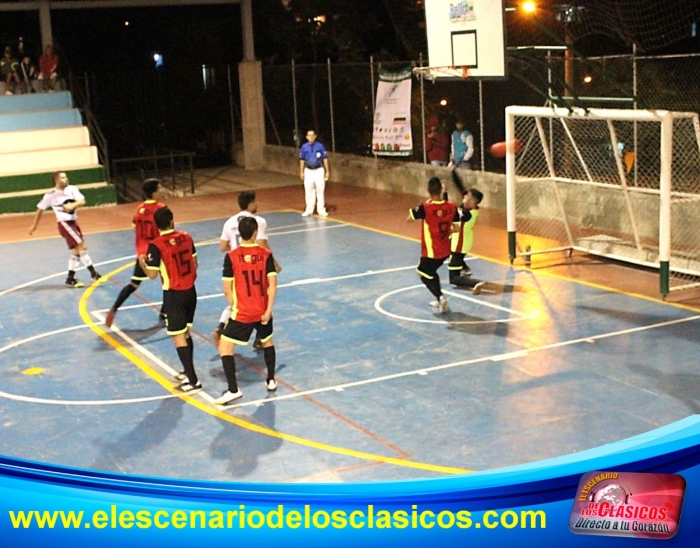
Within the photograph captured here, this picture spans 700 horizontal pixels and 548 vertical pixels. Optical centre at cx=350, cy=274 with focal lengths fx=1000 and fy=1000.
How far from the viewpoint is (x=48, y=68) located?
28.5 m

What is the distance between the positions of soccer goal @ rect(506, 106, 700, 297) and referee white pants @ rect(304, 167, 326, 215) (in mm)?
4085

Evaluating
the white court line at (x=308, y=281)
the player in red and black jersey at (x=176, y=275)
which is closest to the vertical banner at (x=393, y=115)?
the white court line at (x=308, y=281)

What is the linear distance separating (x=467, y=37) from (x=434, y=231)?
11.8 feet

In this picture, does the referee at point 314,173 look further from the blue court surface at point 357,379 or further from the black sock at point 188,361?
the black sock at point 188,361

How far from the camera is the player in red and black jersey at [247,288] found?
9391mm

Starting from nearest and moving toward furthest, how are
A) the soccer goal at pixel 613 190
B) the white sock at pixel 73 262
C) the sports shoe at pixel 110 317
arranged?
the sports shoe at pixel 110 317 < the soccer goal at pixel 613 190 < the white sock at pixel 73 262

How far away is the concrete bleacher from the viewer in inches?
968

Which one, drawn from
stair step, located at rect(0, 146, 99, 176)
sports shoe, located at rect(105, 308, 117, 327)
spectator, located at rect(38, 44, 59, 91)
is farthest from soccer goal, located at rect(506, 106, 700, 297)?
spectator, located at rect(38, 44, 59, 91)

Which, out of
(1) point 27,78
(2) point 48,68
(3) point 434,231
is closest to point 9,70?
(1) point 27,78

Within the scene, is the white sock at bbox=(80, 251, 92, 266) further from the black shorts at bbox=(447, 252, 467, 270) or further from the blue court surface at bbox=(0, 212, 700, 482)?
the black shorts at bbox=(447, 252, 467, 270)

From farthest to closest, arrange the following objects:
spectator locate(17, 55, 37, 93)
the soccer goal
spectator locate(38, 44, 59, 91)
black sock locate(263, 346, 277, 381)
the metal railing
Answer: spectator locate(17, 55, 37, 93) → spectator locate(38, 44, 59, 91) → the metal railing → the soccer goal → black sock locate(263, 346, 277, 381)

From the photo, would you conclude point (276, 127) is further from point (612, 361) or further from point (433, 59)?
point (612, 361)

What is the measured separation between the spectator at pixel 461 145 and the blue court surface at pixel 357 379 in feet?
20.5

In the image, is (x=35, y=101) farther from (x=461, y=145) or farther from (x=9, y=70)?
(x=461, y=145)
